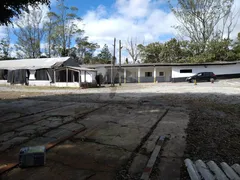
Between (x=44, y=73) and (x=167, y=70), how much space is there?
1891cm

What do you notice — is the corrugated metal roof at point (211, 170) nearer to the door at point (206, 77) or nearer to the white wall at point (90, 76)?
the white wall at point (90, 76)

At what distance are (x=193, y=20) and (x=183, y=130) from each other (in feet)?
107

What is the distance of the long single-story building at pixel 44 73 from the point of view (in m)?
20.5

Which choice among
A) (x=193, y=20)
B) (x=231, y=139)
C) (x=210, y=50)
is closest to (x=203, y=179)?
(x=231, y=139)

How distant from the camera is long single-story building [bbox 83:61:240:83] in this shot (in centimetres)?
2538

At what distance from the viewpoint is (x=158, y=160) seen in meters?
2.69

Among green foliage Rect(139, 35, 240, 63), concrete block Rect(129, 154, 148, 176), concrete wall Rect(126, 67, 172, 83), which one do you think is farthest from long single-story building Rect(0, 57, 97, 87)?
green foliage Rect(139, 35, 240, 63)

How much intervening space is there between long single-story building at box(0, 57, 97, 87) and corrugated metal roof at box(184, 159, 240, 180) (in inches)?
705

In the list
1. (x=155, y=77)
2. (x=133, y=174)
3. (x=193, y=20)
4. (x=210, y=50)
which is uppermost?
(x=193, y=20)

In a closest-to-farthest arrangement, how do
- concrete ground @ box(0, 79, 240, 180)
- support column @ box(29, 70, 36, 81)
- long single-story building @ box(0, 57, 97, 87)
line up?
concrete ground @ box(0, 79, 240, 180)
long single-story building @ box(0, 57, 97, 87)
support column @ box(29, 70, 36, 81)

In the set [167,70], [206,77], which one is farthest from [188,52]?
[206,77]

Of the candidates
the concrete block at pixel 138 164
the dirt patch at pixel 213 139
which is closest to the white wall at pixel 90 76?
the dirt patch at pixel 213 139

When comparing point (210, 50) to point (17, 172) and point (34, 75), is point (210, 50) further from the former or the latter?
point (17, 172)

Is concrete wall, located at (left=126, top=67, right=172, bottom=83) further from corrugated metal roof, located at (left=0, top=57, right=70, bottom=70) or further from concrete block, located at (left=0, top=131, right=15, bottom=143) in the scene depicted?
concrete block, located at (left=0, top=131, right=15, bottom=143)
